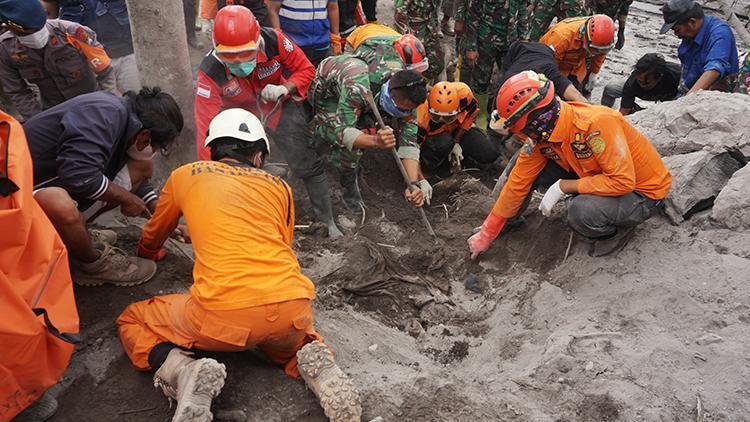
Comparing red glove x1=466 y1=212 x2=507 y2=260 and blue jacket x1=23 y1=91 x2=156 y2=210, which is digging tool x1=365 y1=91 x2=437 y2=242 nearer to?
red glove x1=466 y1=212 x2=507 y2=260

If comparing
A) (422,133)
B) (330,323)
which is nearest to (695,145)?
(422,133)

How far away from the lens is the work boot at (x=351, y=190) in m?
4.82

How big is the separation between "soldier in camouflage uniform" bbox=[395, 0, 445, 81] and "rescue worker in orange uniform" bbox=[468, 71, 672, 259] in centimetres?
303

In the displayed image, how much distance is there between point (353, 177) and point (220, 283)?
2.60 meters

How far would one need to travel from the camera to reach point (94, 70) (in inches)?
169

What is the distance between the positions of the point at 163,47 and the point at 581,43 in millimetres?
3774

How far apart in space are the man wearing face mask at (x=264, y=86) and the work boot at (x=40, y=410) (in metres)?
1.88

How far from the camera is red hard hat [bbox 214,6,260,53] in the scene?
149 inches

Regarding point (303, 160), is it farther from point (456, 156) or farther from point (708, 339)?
point (708, 339)

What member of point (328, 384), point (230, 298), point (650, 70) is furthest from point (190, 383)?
point (650, 70)

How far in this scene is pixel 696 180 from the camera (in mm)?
3805

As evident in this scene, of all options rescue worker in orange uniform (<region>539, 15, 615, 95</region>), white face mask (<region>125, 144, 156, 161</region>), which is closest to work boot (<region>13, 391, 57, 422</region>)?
white face mask (<region>125, 144, 156, 161</region>)

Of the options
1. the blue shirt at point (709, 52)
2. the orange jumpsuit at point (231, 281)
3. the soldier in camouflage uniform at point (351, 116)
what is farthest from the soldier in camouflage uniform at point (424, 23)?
the orange jumpsuit at point (231, 281)

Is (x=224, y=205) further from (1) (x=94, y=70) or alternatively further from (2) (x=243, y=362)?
(1) (x=94, y=70)
